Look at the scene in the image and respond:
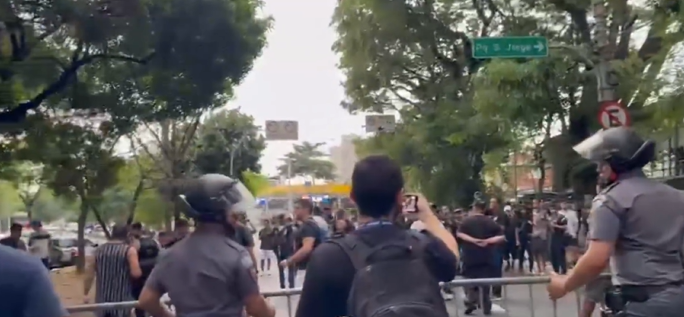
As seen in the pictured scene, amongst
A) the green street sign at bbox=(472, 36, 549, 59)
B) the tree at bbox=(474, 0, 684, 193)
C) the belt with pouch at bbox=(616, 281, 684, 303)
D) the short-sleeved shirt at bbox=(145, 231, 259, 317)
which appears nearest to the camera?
the belt with pouch at bbox=(616, 281, 684, 303)

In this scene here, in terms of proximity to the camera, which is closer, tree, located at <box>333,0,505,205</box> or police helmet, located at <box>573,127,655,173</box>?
police helmet, located at <box>573,127,655,173</box>

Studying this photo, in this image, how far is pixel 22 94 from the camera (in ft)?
58.2

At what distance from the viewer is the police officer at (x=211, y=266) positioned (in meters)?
4.35

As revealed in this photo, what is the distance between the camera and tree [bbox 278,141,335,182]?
119m

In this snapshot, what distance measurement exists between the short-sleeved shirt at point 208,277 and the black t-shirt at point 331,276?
111 centimetres

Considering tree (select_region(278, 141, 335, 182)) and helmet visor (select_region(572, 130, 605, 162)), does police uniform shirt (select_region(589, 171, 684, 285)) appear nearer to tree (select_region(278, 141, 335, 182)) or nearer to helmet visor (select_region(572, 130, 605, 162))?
helmet visor (select_region(572, 130, 605, 162))

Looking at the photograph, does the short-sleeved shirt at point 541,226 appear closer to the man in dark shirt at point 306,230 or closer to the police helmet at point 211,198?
the man in dark shirt at point 306,230

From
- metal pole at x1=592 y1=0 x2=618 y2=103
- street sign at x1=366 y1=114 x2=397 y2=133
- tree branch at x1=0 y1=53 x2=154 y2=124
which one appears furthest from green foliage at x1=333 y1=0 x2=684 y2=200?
tree branch at x1=0 y1=53 x2=154 y2=124

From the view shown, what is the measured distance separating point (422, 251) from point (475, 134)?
2702 centimetres

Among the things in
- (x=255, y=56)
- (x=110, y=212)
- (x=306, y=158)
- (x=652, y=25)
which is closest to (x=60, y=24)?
(x=255, y=56)

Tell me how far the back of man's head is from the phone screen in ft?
→ 0.72

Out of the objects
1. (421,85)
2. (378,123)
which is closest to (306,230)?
(378,123)

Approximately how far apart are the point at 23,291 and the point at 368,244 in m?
1.03

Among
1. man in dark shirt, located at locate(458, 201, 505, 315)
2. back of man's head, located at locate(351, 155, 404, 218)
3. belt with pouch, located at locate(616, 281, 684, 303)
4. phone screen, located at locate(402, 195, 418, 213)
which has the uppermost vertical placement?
→ back of man's head, located at locate(351, 155, 404, 218)
